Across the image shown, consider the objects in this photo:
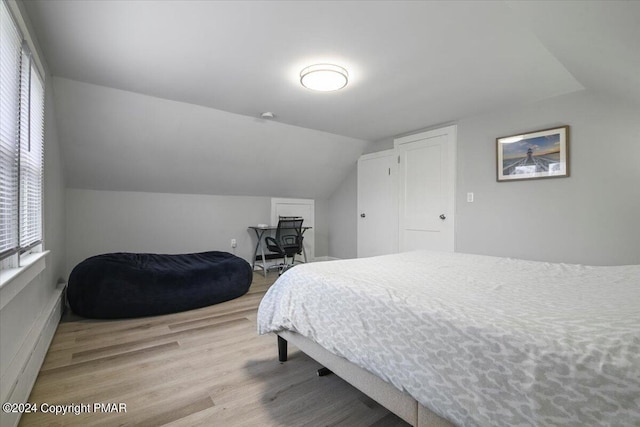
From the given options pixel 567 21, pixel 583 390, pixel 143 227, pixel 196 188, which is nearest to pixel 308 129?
pixel 196 188

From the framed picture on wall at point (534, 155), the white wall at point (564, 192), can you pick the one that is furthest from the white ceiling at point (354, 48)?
the framed picture on wall at point (534, 155)

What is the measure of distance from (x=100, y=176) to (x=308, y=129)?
106 inches

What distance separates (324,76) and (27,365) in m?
2.56

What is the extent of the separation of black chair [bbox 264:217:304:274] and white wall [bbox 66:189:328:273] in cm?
58

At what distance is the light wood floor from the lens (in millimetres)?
1453

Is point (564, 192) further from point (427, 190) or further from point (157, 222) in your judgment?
point (157, 222)

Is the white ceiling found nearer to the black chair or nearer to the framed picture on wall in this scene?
the framed picture on wall

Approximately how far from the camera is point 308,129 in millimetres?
4227

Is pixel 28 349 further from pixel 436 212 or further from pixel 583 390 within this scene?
pixel 436 212

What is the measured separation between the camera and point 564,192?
2896 mm

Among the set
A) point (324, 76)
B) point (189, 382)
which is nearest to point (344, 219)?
point (324, 76)

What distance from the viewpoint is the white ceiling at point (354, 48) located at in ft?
5.51

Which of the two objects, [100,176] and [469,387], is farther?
[100,176]

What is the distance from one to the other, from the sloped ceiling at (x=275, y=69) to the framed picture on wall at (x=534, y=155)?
381 mm
